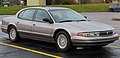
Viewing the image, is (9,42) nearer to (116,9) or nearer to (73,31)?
(73,31)

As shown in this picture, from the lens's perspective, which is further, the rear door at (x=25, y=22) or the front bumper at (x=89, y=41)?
the rear door at (x=25, y=22)

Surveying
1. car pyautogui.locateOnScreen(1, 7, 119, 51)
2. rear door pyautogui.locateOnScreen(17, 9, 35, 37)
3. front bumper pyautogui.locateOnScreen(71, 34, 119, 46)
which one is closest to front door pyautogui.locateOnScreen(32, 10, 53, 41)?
car pyautogui.locateOnScreen(1, 7, 119, 51)

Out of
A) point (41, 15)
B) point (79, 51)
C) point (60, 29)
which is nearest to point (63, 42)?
point (60, 29)

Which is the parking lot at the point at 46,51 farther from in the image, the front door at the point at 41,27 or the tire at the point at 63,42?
the front door at the point at 41,27

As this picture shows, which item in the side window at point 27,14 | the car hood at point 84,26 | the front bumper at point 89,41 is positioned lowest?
the front bumper at point 89,41

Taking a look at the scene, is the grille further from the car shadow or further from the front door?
the front door

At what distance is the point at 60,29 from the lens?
955 cm

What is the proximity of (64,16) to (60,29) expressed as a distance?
870mm

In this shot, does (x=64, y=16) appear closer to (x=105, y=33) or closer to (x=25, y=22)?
(x=25, y=22)

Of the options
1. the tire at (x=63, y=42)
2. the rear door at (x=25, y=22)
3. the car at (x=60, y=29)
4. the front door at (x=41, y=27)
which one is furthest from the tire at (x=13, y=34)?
the tire at (x=63, y=42)

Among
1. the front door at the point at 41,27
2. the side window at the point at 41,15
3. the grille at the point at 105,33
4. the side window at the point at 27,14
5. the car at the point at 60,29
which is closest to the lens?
the car at the point at 60,29

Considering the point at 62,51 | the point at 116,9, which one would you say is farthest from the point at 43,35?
the point at 116,9

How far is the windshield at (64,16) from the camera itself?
33.1ft

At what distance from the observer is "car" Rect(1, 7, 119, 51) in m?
9.00
